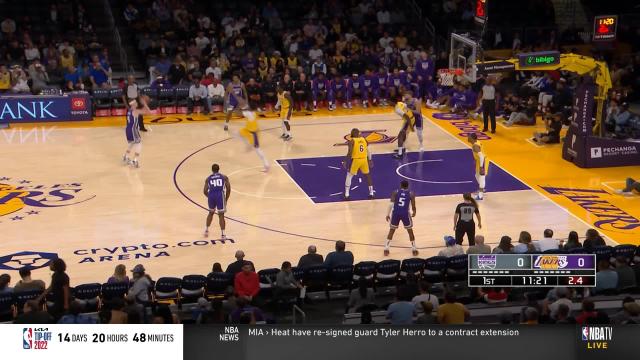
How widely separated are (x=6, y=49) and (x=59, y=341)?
26.1m

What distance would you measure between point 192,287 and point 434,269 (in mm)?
4208

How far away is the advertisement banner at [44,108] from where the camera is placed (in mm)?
31641

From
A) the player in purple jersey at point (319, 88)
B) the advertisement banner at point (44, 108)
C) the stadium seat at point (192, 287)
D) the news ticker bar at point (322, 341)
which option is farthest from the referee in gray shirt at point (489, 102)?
the news ticker bar at point (322, 341)

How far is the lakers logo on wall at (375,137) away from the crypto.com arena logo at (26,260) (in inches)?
424

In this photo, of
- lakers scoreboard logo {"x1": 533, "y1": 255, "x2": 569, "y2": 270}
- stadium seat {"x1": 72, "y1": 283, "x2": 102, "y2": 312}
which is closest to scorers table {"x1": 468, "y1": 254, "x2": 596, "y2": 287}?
lakers scoreboard logo {"x1": 533, "y1": 255, "x2": 569, "y2": 270}

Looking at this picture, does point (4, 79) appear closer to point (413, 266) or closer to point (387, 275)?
point (387, 275)

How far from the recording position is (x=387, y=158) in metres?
28.3

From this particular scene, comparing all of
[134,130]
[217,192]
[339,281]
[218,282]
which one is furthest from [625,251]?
[134,130]

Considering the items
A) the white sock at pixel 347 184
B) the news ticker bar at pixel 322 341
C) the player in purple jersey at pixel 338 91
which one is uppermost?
the player in purple jersey at pixel 338 91

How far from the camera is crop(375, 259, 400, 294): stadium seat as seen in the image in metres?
18.6

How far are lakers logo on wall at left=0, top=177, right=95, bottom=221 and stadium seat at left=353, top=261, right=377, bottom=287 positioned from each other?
8458 millimetres

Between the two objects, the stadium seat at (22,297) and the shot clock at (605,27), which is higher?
the shot clock at (605,27)

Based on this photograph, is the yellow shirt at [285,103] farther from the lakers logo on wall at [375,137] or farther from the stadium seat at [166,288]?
the stadium seat at [166,288]

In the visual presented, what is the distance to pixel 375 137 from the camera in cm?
3061
